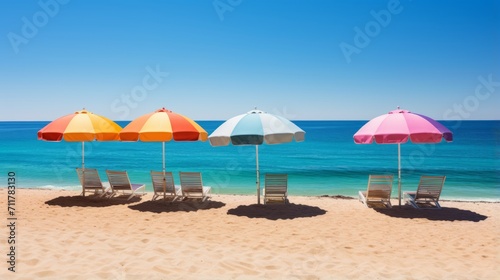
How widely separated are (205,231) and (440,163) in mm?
27262

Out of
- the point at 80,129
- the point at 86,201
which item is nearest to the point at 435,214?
the point at 80,129

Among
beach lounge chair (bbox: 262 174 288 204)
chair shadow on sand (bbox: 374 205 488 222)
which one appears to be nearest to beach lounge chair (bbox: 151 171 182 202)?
beach lounge chair (bbox: 262 174 288 204)

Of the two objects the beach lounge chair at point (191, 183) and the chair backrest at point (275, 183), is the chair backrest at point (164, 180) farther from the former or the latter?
the chair backrest at point (275, 183)

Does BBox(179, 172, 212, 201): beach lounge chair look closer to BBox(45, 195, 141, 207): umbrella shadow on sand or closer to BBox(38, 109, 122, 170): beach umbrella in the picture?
BBox(45, 195, 141, 207): umbrella shadow on sand

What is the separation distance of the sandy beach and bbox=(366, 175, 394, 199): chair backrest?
1.60 feet

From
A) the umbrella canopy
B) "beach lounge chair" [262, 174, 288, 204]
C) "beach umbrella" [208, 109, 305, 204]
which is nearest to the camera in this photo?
"beach umbrella" [208, 109, 305, 204]

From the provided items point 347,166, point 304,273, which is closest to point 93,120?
point 304,273

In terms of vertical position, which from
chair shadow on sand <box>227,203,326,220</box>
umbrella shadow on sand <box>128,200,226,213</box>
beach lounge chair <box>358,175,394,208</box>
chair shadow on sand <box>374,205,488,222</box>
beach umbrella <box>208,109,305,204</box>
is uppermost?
beach umbrella <box>208,109,305,204</box>

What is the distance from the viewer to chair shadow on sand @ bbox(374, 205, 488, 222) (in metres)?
8.11

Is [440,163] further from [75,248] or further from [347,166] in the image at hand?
[75,248]

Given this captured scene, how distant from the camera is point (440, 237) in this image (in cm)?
658

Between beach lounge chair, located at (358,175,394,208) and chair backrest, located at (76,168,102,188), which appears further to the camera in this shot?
chair backrest, located at (76,168,102,188)

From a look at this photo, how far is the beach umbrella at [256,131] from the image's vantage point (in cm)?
741

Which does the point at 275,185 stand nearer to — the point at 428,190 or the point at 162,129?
the point at 162,129
